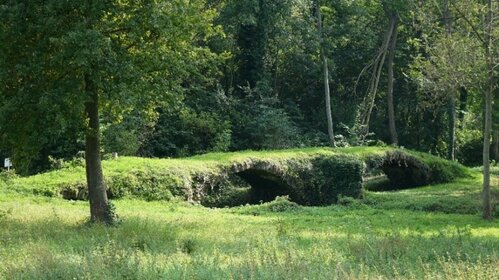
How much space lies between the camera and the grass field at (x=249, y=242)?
7953 millimetres

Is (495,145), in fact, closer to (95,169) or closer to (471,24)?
(471,24)

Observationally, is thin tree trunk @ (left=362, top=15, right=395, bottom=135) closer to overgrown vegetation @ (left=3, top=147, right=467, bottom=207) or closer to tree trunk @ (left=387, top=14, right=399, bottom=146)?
tree trunk @ (left=387, top=14, right=399, bottom=146)

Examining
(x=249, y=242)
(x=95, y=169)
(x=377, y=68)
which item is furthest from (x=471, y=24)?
(x=377, y=68)

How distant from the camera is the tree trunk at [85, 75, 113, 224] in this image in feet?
50.0

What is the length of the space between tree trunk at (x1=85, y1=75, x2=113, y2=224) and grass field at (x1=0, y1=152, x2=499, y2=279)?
55cm

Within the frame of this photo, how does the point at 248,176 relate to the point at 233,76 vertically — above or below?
below

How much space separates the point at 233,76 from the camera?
4456 centimetres

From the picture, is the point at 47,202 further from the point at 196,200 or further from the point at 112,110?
the point at 196,200

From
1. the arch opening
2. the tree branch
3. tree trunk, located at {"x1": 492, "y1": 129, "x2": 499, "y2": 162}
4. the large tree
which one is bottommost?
the arch opening

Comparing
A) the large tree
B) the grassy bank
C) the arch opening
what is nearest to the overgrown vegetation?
the arch opening

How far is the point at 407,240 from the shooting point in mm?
11953

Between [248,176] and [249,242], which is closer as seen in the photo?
[249,242]

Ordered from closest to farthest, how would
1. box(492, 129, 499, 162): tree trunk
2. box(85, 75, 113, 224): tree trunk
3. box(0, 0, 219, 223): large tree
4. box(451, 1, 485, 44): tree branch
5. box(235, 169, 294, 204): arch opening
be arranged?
box(0, 0, 219, 223): large tree
box(85, 75, 113, 224): tree trunk
box(451, 1, 485, 44): tree branch
box(235, 169, 294, 204): arch opening
box(492, 129, 499, 162): tree trunk

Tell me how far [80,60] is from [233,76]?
3234 centimetres
